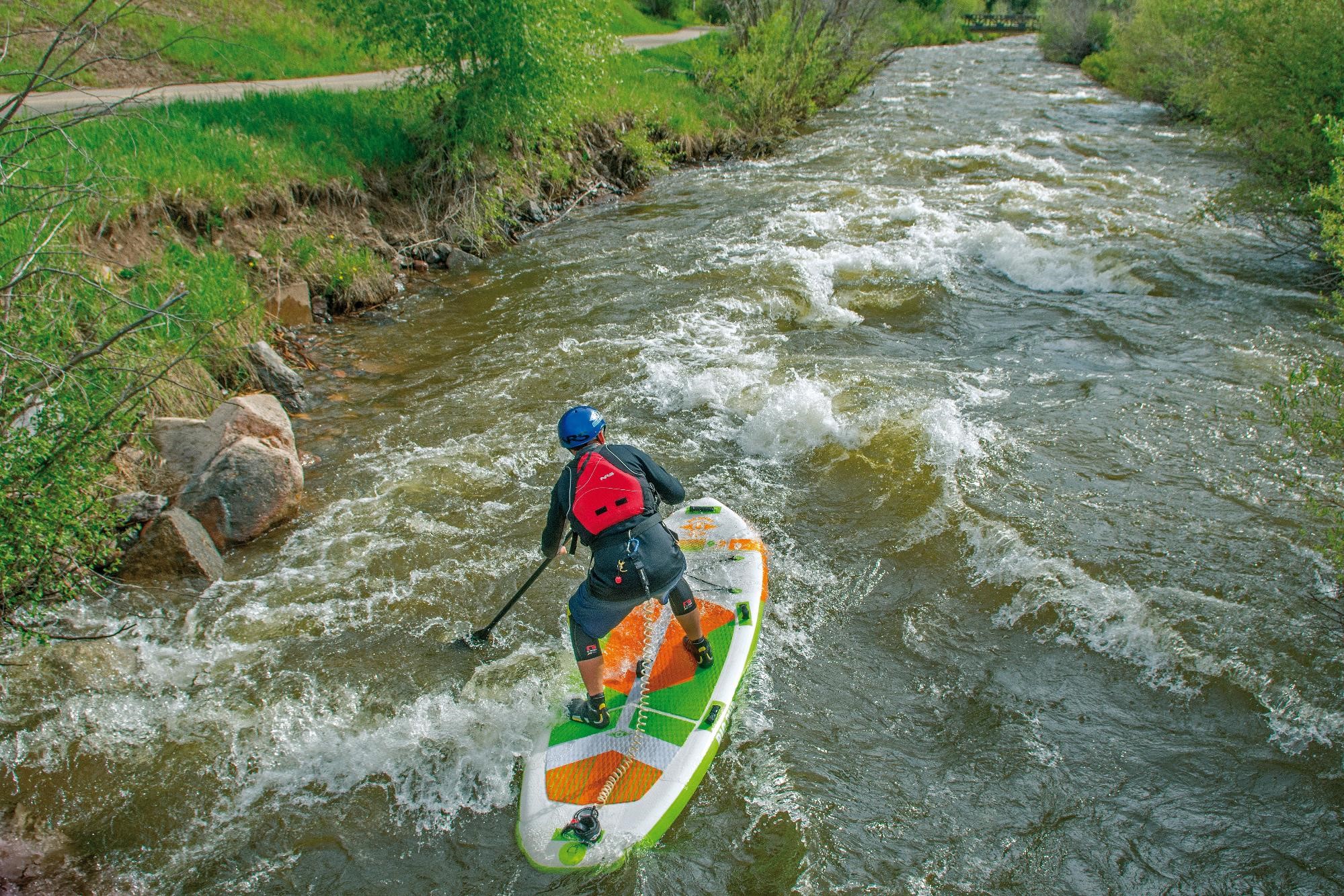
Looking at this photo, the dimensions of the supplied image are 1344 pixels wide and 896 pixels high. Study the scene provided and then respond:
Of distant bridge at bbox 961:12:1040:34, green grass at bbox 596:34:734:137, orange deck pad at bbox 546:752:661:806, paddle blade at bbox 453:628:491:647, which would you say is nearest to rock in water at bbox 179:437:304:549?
paddle blade at bbox 453:628:491:647

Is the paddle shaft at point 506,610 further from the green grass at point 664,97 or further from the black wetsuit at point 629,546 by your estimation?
the green grass at point 664,97

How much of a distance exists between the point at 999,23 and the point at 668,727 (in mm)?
60006

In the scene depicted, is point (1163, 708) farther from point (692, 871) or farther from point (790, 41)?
point (790, 41)

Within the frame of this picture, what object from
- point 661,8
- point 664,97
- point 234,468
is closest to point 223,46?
point 664,97

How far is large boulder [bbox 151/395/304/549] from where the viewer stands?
593 centimetres

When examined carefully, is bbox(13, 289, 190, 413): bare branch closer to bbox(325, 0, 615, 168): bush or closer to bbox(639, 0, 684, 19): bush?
bbox(325, 0, 615, 168): bush

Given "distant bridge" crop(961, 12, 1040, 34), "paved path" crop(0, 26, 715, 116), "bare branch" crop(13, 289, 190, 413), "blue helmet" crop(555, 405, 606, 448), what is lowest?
"distant bridge" crop(961, 12, 1040, 34)

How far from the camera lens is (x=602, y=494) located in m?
4.22

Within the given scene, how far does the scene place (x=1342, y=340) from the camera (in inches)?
336

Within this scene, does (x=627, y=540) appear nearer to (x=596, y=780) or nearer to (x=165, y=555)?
(x=596, y=780)

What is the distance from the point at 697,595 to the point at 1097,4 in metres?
38.4

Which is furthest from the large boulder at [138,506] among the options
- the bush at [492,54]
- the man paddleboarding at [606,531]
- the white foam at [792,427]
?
the bush at [492,54]

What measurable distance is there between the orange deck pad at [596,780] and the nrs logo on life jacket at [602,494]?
120 centimetres

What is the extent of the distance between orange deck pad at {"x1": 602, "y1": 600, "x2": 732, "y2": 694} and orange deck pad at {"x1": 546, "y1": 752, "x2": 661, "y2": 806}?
53 centimetres
